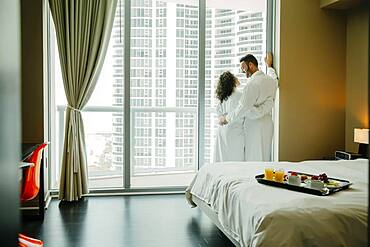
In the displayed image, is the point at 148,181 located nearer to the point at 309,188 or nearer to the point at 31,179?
the point at 31,179

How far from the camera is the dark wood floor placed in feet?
11.8

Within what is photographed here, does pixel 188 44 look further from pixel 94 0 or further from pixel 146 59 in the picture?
pixel 94 0

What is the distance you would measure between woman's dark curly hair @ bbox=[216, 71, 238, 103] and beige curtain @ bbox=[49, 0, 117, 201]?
5.04 feet

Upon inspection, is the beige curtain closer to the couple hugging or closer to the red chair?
the red chair

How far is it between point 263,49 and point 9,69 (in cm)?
523

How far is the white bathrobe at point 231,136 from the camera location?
17.5 feet

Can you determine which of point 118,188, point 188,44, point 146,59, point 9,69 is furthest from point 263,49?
point 9,69

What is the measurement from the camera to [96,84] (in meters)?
5.29

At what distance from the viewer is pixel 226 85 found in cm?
532

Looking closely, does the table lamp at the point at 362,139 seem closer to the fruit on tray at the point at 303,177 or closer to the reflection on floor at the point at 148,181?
the fruit on tray at the point at 303,177

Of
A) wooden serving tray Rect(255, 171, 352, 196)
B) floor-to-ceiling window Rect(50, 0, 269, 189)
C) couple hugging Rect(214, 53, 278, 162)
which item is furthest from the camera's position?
floor-to-ceiling window Rect(50, 0, 269, 189)

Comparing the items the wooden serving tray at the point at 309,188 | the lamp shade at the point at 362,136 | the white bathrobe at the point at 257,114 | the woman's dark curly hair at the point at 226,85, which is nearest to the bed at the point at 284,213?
the wooden serving tray at the point at 309,188

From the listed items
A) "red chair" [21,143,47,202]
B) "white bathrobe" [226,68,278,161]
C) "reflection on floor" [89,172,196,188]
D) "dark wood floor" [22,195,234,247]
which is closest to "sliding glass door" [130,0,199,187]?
"reflection on floor" [89,172,196,188]

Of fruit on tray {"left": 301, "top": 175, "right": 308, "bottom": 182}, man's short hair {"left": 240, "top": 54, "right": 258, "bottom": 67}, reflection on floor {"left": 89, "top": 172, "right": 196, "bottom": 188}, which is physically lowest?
reflection on floor {"left": 89, "top": 172, "right": 196, "bottom": 188}
